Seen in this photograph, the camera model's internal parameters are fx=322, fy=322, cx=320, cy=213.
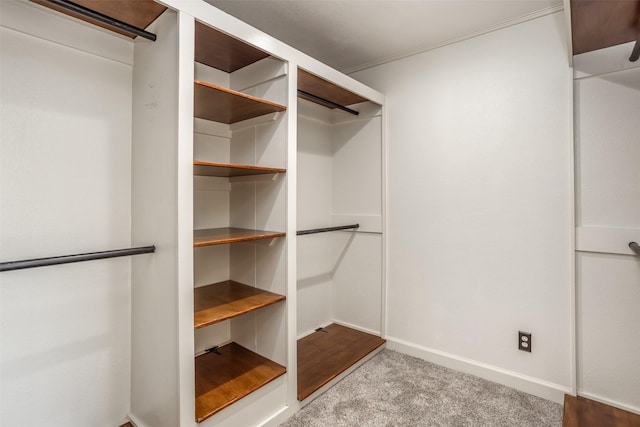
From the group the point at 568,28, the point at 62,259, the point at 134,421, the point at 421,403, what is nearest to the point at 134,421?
the point at 134,421

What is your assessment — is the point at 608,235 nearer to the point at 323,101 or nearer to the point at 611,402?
the point at 611,402

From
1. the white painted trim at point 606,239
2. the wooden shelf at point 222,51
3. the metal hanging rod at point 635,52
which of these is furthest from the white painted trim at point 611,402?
the wooden shelf at point 222,51

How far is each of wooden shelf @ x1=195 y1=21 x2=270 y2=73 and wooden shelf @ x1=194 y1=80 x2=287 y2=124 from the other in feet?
0.80

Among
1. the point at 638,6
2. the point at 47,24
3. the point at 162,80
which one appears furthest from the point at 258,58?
the point at 638,6

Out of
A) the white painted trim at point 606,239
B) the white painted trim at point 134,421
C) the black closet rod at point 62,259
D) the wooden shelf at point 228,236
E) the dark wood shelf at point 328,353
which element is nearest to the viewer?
the black closet rod at point 62,259

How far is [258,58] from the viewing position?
1914 mm

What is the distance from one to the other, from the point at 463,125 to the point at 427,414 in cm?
195

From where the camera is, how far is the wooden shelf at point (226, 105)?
1534mm

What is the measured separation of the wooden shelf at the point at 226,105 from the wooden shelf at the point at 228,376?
150 cm

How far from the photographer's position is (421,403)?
2002 millimetres

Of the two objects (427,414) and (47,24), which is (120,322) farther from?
(427,414)

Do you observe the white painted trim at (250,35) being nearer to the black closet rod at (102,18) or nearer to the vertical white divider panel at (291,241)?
the vertical white divider panel at (291,241)

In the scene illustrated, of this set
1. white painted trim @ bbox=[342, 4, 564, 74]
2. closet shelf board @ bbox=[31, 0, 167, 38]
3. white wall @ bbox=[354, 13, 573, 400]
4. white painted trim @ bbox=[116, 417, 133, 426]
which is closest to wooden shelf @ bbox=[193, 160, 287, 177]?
closet shelf board @ bbox=[31, 0, 167, 38]

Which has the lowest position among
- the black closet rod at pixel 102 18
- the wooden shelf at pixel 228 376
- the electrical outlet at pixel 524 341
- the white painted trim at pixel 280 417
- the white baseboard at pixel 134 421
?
the white painted trim at pixel 280 417
